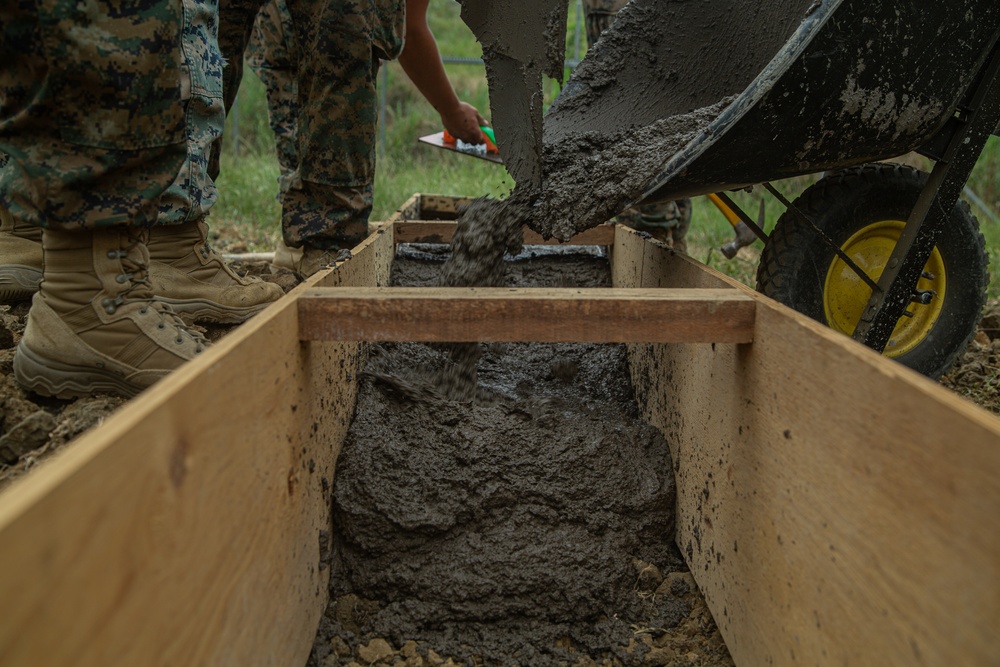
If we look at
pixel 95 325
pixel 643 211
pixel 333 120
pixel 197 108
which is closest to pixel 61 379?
pixel 95 325

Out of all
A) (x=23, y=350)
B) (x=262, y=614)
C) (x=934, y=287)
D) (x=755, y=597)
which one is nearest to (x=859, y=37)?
(x=934, y=287)

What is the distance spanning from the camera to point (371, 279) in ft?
6.98

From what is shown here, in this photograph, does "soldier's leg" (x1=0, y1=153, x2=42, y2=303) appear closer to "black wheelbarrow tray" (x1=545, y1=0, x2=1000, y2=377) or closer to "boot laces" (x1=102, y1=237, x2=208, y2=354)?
"boot laces" (x1=102, y1=237, x2=208, y2=354)

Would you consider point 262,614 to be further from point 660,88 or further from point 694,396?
point 660,88

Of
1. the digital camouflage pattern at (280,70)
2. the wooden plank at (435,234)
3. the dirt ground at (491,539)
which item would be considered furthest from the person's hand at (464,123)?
the dirt ground at (491,539)

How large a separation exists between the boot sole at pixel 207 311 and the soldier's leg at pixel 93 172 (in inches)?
6.3

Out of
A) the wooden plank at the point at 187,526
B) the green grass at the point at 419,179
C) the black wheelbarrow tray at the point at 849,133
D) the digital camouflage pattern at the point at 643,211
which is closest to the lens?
the wooden plank at the point at 187,526

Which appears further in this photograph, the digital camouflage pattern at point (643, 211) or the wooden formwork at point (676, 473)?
the digital camouflage pattern at point (643, 211)

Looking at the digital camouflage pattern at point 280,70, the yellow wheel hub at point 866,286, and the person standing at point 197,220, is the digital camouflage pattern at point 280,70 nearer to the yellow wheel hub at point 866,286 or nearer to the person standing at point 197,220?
the person standing at point 197,220

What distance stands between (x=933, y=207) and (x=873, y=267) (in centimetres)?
36

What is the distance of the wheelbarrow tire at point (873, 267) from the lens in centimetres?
193

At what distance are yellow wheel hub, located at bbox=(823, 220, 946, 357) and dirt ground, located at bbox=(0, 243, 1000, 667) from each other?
73 centimetres

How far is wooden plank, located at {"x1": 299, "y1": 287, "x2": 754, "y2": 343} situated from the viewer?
3.99 ft

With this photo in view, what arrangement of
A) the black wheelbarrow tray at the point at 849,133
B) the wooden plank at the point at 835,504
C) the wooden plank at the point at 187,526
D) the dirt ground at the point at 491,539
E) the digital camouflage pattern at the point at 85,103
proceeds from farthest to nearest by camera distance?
the black wheelbarrow tray at the point at 849,133, the dirt ground at the point at 491,539, the digital camouflage pattern at the point at 85,103, the wooden plank at the point at 835,504, the wooden plank at the point at 187,526
